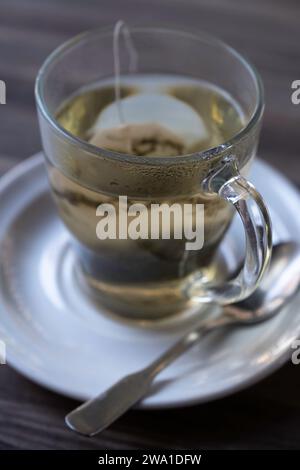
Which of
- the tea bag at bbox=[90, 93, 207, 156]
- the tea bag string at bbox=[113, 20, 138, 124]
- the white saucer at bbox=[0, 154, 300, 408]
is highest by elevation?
the tea bag string at bbox=[113, 20, 138, 124]

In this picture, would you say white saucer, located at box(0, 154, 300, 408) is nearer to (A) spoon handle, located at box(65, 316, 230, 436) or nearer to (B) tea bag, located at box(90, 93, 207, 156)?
(A) spoon handle, located at box(65, 316, 230, 436)

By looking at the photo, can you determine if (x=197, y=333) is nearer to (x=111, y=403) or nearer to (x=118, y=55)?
(x=111, y=403)

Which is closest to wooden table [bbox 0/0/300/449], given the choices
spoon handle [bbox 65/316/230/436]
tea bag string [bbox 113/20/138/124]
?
spoon handle [bbox 65/316/230/436]

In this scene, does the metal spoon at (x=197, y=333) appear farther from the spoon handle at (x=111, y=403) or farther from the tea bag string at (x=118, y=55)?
the tea bag string at (x=118, y=55)

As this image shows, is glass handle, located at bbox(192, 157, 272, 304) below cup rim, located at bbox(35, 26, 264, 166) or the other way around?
below

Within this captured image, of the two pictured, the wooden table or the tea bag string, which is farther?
the tea bag string

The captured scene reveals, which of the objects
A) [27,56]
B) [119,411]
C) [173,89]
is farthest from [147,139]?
[27,56]

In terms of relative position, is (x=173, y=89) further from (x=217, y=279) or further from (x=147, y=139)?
(x=217, y=279)

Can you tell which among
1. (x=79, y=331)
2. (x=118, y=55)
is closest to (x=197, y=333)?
(x=79, y=331)

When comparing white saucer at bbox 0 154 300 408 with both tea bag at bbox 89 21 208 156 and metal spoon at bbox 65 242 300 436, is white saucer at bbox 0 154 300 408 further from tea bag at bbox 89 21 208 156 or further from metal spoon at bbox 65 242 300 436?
tea bag at bbox 89 21 208 156
